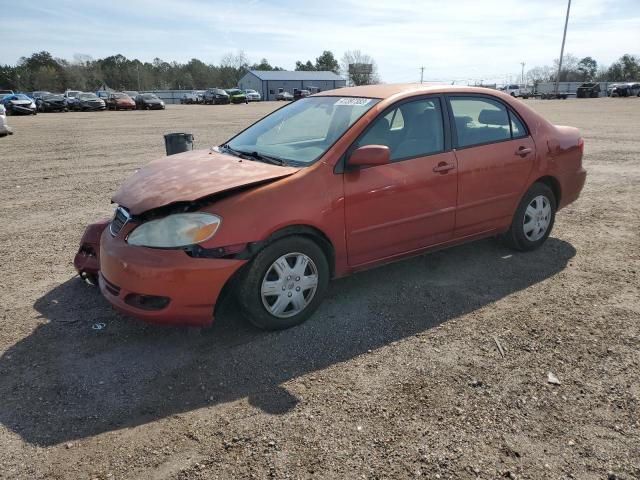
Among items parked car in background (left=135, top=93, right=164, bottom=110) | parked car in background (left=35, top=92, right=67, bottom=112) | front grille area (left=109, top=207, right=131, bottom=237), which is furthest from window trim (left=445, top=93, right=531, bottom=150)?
parked car in background (left=135, top=93, right=164, bottom=110)

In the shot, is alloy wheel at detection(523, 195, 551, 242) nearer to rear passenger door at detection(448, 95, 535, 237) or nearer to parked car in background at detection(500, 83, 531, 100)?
rear passenger door at detection(448, 95, 535, 237)

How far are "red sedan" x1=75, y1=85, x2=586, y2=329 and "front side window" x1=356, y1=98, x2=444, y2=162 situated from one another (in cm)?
1

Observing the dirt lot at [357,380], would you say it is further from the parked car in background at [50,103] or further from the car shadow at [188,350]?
the parked car in background at [50,103]

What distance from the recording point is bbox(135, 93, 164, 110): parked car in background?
43.4 metres

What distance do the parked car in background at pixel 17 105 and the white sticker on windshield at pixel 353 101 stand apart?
32995mm

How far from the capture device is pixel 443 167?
14.3ft

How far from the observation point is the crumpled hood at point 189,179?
3.43 metres

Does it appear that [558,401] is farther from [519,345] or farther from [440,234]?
[440,234]

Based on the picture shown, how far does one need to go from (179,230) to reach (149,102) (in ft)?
144

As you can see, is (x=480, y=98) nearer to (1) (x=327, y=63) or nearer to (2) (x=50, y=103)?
(2) (x=50, y=103)

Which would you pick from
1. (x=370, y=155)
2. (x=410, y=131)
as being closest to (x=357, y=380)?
(x=370, y=155)

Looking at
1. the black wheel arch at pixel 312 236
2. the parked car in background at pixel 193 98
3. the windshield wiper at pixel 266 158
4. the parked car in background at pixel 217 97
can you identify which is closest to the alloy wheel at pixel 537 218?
the black wheel arch at pixel 312 236

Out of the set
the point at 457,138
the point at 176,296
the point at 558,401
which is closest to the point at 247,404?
the point at 176,296

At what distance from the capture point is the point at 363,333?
3.76m
